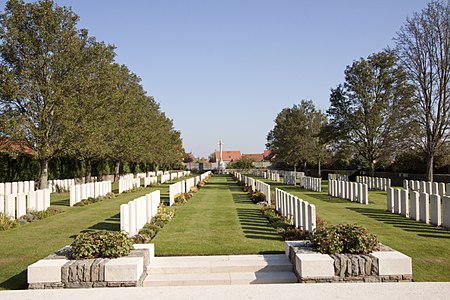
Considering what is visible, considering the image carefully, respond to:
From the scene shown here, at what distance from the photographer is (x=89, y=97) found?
23891mm

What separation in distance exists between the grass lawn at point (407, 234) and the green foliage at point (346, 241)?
3.29 ft

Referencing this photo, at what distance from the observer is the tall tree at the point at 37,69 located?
71.6 feet

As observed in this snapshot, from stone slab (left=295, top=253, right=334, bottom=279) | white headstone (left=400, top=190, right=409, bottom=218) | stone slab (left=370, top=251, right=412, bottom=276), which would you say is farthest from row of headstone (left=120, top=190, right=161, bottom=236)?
white headstone (left=400, top=190, right=409, bottom=218)

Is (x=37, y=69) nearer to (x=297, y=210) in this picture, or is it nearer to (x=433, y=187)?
(x=297, y=210)

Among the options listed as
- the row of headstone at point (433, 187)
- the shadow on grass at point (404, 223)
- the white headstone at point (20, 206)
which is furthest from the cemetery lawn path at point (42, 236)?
the row of headstone at point (433, 187)

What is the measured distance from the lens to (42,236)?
11945 millimetres

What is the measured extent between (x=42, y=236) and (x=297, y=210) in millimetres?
7256

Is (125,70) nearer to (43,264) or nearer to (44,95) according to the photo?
(44,95)

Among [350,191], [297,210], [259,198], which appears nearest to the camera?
[297,210]

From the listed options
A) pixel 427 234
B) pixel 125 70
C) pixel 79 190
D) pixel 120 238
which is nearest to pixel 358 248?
pixel 120 238

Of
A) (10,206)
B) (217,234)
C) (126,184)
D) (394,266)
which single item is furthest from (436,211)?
(126,184)

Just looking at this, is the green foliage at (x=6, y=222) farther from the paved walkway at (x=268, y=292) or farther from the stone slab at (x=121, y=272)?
the stone slab at (x=121, y=272)

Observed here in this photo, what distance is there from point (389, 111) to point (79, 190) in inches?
886

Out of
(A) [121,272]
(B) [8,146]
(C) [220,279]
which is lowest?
(C) [220,279]
